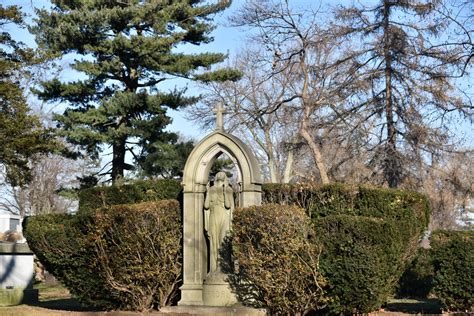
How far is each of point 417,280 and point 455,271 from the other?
7.55m

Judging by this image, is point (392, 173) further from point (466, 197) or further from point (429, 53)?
point (429, 53)

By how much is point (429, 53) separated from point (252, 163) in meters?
12.4

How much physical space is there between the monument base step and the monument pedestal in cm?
27

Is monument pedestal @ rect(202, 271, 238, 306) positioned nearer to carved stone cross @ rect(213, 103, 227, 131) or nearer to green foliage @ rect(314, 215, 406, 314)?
green foliage @ rect(314, 215, 406, 314)

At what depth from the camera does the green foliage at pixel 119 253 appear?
14.3 metres

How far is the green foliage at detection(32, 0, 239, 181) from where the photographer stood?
85.8 feet

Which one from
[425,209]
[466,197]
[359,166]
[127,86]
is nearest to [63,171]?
[127,86]

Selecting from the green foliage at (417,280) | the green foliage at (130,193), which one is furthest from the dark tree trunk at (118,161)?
the green foliage at (417,280)

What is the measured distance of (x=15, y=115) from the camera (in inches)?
821

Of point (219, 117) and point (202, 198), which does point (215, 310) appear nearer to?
point (202, 198)

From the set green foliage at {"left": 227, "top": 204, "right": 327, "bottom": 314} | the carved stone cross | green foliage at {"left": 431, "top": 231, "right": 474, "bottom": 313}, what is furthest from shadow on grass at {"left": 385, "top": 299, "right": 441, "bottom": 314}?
the carved stone cross

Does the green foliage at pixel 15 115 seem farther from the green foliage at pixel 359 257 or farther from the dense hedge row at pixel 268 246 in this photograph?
the green foliage at pixel 359 257

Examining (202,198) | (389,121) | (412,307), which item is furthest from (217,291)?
(389,121)

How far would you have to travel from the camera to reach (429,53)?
24.2 metres
